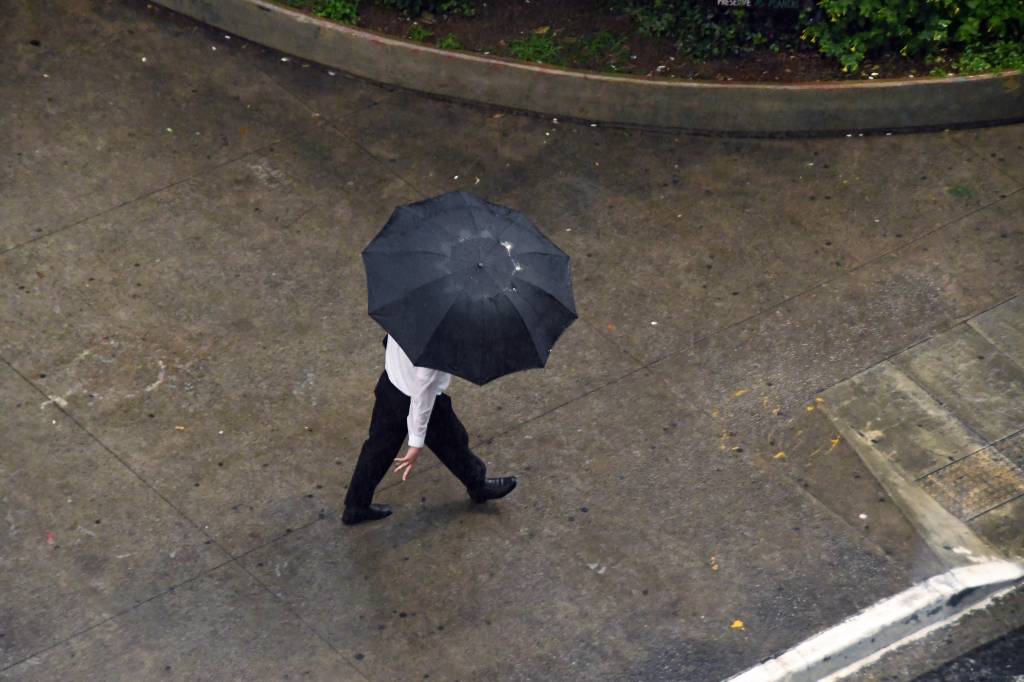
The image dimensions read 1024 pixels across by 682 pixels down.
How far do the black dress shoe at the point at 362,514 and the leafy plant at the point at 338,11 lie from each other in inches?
167

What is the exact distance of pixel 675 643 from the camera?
24.2 feet

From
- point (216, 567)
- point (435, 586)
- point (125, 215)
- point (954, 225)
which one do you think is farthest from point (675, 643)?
point (125, 215)

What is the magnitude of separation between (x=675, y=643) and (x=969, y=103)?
472cm

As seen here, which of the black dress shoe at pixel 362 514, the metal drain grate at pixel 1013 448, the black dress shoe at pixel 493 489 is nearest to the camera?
the black dress shoe at pixel 362 514

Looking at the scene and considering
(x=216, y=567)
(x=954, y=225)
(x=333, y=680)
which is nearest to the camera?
(x=333, y=680)

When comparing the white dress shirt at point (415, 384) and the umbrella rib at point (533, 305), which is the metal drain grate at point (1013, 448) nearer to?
the umbrella rib at point (533, 305)

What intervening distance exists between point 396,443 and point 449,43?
158 inches

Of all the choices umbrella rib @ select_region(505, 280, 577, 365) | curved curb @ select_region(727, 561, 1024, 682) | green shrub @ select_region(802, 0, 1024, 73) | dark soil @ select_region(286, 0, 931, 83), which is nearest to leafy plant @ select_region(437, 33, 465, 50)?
dark soil @ select_region(286, 0, 931, 83)

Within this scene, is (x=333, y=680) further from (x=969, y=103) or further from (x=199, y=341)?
(x=969, y=103)

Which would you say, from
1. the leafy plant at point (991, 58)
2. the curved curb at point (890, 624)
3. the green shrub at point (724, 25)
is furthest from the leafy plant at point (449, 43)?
the curved curb at point (890, 624)

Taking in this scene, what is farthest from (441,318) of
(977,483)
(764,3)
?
(764,3)

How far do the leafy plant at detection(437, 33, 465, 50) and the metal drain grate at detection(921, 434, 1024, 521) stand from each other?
4433 millimetres

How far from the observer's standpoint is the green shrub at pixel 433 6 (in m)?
11.1

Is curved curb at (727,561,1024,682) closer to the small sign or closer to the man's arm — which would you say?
the man's arm
